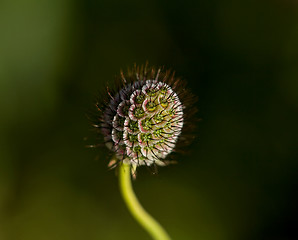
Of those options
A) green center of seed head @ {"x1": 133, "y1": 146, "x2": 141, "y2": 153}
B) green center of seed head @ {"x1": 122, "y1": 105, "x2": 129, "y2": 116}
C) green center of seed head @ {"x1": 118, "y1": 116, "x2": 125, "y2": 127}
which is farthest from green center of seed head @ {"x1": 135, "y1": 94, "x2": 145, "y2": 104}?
green center of seed head @ {"x1": 133, "y1": 146, "x2": 141, "y2": 153}

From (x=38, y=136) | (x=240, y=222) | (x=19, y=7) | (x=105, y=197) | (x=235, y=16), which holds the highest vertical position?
(x=19, y=7)

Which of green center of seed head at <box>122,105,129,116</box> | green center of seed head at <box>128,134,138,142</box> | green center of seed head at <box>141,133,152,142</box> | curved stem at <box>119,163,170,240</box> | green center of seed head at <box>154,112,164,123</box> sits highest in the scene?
green center of seed head at <box>122,105,129,116</box>

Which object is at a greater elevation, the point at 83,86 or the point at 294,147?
the point at 83,86

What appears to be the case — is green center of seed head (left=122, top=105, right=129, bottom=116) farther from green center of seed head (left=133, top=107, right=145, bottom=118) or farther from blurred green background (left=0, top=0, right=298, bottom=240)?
blurred green background (left=0, top=0, right=298, bottom=240)

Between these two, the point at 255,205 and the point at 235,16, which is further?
the point at 235,16

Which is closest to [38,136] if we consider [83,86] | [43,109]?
[43,109]

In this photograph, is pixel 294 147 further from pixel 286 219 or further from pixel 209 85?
pixel 209 85
